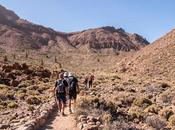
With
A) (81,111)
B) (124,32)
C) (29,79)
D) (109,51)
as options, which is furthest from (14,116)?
(124,32)

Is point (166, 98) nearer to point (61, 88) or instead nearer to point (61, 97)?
point (61, 97)

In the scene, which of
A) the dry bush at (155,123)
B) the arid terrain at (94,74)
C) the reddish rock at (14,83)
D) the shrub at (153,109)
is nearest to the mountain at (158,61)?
the arid terrain at (94,74)

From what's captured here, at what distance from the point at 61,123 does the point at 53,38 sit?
12468 centimetres

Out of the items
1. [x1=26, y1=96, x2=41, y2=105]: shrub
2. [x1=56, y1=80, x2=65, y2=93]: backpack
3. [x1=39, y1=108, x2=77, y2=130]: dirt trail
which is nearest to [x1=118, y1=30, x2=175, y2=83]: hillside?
[x1=26, y1=96, x2=41, y2=105]: shrub

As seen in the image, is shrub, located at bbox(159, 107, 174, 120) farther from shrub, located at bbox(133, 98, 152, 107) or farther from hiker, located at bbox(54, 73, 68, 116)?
hiker, located at bbox(54, 73, 68, 116)

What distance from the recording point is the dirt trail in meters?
14.1

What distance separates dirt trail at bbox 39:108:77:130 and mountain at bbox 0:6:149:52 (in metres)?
91.0

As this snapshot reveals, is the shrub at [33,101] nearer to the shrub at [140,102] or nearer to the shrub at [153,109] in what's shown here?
the shrub at [140,102]

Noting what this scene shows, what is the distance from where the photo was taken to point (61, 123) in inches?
587

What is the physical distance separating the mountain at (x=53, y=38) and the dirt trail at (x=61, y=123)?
91.0 m

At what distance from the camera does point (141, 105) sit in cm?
2420

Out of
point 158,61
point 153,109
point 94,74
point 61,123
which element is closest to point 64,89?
point 61,123

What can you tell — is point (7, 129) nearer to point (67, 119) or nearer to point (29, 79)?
point (67, 119)

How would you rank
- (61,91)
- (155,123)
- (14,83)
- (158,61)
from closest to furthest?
1. (61,91)
2. (155,123)
3. (14,83)
4. (158,61)
